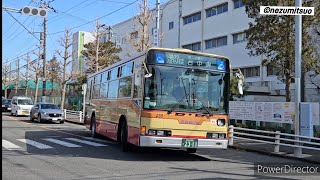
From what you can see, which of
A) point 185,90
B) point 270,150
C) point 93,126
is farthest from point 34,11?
point 270,150

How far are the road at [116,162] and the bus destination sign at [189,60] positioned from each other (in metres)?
2.85

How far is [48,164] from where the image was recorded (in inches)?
418

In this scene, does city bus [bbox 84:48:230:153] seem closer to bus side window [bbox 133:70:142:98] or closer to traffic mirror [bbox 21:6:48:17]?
bus side window [bbox 133:70:142:98]

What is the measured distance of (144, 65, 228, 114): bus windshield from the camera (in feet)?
37.3

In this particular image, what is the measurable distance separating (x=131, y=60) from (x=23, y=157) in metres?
4.51

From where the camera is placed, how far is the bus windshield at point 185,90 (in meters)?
11.4

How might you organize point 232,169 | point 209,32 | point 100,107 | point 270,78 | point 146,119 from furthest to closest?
1. point 209,32
2. point 270,78
3. point 100,107
4. point 146,119
5. point 232,169

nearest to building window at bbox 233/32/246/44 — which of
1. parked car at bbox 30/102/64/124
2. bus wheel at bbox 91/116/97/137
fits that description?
parked car at bbox 30/102/64/124

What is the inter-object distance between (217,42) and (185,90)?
106 ft

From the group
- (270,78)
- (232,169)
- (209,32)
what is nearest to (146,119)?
(232,169)

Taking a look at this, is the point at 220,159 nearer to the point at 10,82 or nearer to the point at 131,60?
the point at 131,60

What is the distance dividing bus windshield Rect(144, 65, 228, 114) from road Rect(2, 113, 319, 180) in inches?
63.5

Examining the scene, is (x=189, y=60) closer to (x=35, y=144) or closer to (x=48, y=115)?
(x=35, y=144)

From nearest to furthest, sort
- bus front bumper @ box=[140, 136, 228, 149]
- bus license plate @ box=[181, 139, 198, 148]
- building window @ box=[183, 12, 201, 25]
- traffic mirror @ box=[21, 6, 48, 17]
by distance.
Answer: bus front bumper @ box=[140, 136, 228, 149], bus license plate @ box=[181, 139, 198, 148], traffic mirror @ box=[21, 6, 48, 17], building window @ box=[183, 12, 201, 25]
